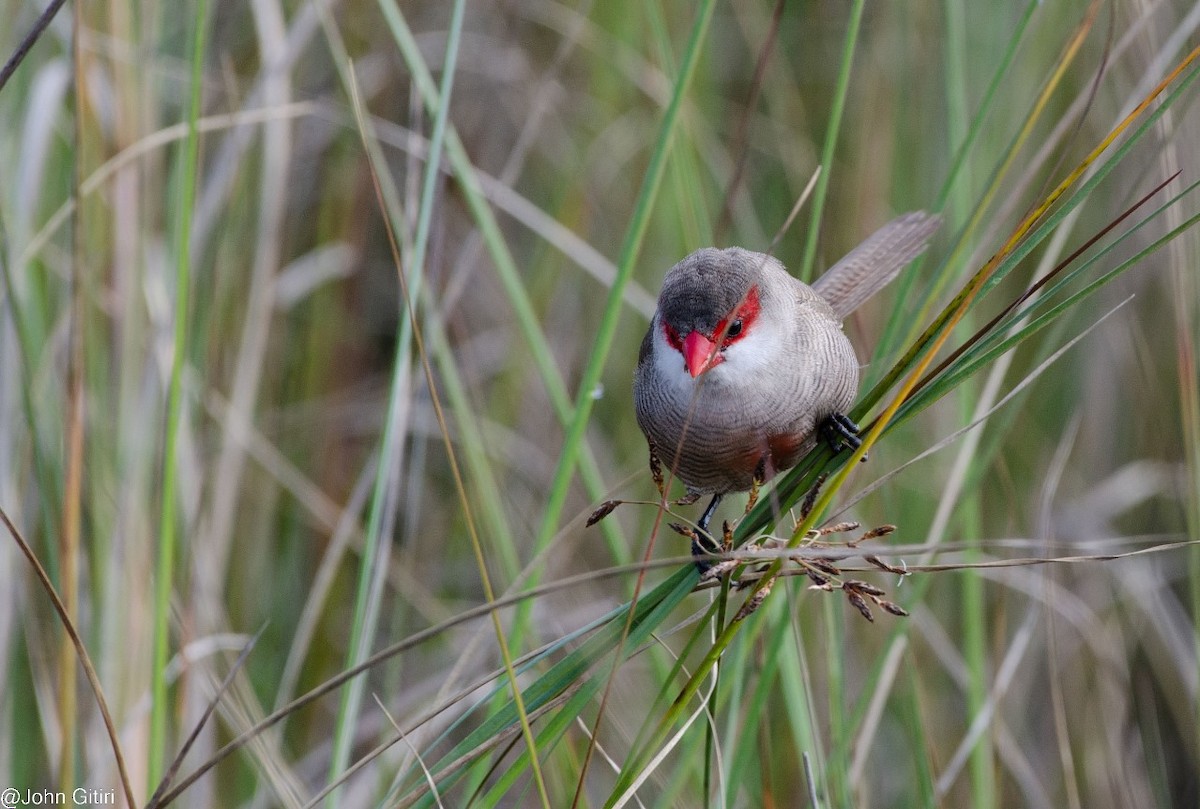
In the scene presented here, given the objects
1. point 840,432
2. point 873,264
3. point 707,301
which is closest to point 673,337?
point 707,301

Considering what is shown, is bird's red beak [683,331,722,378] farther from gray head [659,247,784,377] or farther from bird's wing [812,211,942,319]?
bird's wing [812,211,942,319]

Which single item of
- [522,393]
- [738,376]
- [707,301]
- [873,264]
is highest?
[522,393]

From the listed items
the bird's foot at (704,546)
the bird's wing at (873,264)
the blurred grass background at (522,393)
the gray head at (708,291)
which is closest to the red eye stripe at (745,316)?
the gray head at (708,291)

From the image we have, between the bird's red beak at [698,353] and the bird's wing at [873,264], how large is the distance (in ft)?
1.96

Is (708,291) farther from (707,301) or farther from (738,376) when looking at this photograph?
(738,376)

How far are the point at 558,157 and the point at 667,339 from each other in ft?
5.89

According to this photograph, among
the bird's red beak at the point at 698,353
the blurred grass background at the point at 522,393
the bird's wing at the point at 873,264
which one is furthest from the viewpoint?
the bird's wing at the point at 873,264

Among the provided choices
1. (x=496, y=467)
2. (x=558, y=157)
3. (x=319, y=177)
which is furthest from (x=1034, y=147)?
(x=319, y=177)

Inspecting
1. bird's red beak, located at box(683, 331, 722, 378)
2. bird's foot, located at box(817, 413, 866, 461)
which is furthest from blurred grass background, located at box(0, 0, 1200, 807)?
bird's red beak, located at box(683, 331, 722, 378)

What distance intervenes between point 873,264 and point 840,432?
71 cm

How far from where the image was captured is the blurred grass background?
2131mm

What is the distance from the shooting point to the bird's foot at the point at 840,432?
1.86 metres

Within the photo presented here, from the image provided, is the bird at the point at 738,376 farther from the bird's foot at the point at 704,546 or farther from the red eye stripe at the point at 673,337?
the bird's foot at the point at 704,546

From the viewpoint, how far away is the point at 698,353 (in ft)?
6.56
